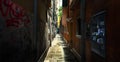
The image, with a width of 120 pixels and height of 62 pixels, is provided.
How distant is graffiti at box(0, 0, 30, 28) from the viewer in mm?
5230

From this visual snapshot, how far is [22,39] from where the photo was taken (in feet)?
22.1

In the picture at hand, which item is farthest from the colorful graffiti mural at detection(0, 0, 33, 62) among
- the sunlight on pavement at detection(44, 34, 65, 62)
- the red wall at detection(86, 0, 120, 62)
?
the sunlight on pavement at detection(44, 34, 65, 62)

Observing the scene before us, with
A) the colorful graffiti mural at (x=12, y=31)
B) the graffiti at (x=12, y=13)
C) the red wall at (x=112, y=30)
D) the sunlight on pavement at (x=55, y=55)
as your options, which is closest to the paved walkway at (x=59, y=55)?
the sunlight on pavement at (x=55, y=55)

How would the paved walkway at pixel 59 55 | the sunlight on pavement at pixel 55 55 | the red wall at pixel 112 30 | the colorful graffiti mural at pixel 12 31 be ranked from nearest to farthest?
the red wall at pixel 112 30
the colorful graffiti mural at pixel 12 31
the paved walkway at pixel 59 55
the sunlight on pavement at pixel 55 55

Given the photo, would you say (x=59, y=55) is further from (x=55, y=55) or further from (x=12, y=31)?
(x=12, y=31)

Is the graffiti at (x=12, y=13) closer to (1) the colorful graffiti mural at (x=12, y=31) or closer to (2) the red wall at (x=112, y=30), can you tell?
(1) the colorful graffiti mural at (x=12, y=31)

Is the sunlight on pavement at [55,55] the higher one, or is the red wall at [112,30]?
the red wall at [112,30]

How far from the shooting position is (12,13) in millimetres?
5801

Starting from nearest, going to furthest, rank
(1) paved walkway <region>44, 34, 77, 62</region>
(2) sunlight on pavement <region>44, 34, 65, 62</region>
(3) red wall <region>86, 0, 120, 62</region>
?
1. (3) red wall <region>86, 0, 120, 62</region>
2. (1) paved walkway <region>44, 34, 77, 62</region>
3. (2) sunlight on pavement <region>44, 34, 65, 62</region>

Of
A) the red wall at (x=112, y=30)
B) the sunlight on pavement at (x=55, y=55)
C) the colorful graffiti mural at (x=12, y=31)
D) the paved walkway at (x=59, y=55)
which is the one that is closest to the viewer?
the red wall at (x=112, y=30)

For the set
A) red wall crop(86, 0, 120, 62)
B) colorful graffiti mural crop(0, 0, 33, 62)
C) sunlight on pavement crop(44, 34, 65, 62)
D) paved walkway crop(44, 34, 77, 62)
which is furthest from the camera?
sunlight on pavement crop(44, 34, 65, 62)

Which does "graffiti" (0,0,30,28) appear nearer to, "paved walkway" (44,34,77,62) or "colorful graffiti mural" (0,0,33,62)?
"colorful graffiti mural" (0,0,33,62)

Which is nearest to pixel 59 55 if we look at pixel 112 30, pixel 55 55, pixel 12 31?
pixel 55 55

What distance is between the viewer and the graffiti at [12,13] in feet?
17.2
